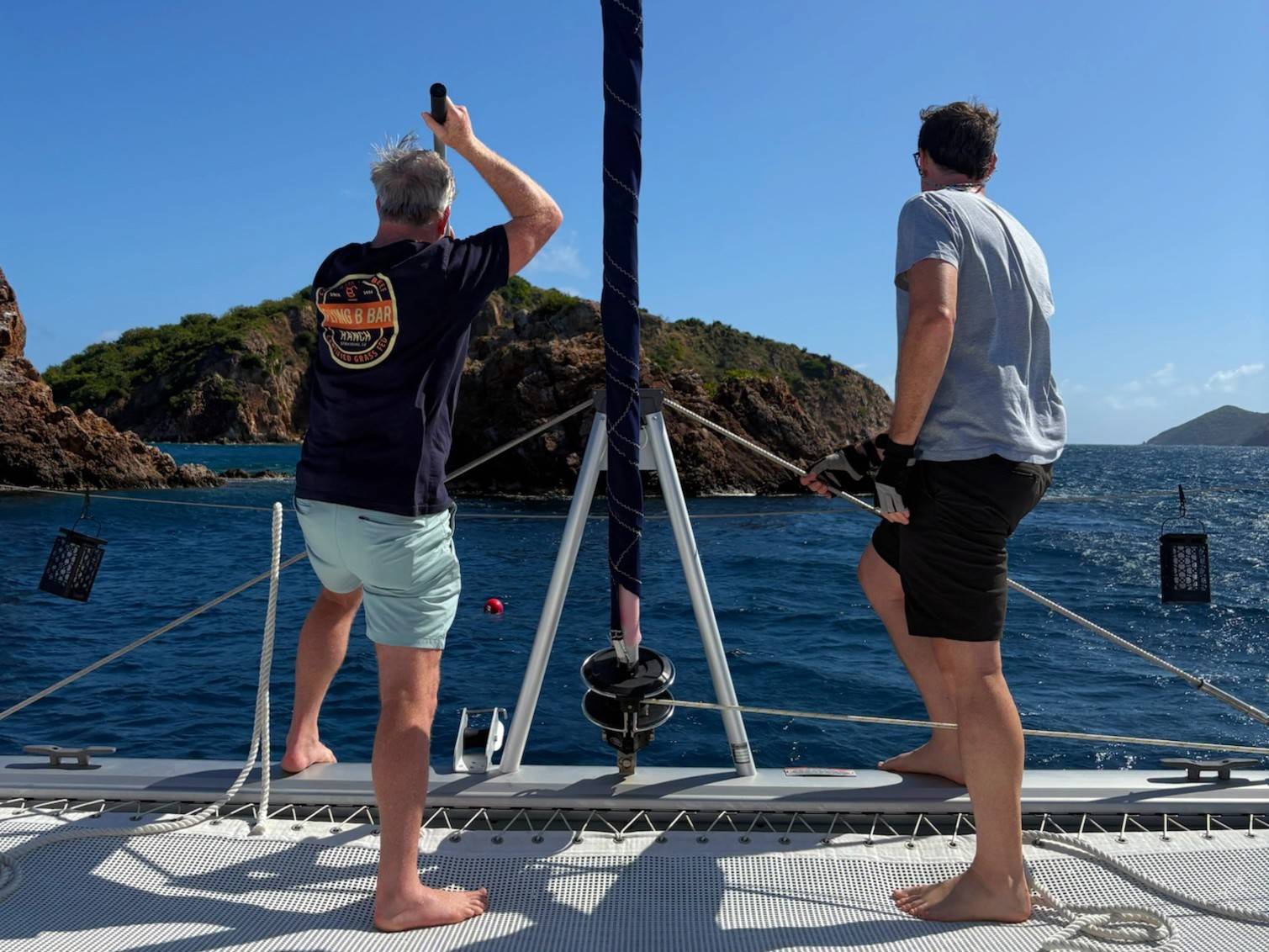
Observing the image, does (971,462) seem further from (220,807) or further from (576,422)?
(576,422)

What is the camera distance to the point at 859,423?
278 feet

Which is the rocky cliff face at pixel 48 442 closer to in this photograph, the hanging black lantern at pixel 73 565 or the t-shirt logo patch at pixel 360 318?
the hanging black lantern at pixel 73 565

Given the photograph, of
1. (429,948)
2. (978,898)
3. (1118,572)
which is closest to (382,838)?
(429,948)

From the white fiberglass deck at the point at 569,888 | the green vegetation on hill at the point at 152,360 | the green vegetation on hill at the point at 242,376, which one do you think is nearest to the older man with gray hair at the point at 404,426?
the white fiberglass deck at the point at 569,888

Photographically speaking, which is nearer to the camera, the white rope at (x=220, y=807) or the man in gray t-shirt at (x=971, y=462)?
the man in gray t-shirt at (x=971, y=462)

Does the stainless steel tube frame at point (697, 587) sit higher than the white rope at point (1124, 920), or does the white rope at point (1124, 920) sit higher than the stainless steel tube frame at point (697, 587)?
the stainless steel tube frame at point (697, 587)

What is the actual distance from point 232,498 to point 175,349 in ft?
224

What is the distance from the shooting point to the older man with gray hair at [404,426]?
1.95 meters

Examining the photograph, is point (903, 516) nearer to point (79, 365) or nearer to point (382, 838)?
point (382, 838)

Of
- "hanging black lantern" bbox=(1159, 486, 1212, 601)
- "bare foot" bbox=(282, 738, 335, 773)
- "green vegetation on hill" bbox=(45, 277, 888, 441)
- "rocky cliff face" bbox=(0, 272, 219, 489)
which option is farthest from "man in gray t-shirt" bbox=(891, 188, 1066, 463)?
"green vegetation on hill" bbox=(45, 277, 888, 441)

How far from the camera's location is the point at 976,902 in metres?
1.93

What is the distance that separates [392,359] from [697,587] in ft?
3.33

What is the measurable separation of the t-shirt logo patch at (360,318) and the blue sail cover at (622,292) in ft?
1.68

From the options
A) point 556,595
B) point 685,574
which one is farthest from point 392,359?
point 685,574
